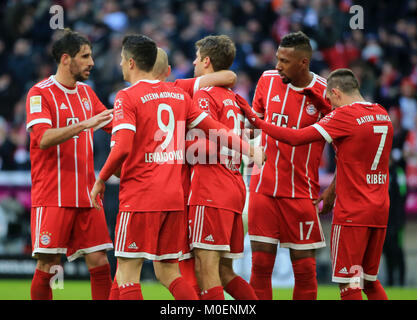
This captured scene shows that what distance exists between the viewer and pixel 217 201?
520cm

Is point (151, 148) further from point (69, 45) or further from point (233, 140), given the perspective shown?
point (69, 45)

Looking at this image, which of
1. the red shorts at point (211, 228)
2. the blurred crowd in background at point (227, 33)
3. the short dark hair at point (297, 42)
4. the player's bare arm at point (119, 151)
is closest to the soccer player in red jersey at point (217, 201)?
the red shorts at point (211, 228)

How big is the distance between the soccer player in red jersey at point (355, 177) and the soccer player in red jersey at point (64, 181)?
62.8 inches

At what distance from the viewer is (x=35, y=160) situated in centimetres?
552

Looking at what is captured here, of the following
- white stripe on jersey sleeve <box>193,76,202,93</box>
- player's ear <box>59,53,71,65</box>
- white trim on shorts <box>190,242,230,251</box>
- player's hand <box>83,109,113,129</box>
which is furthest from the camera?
player's ear <box>59,53,71,65</box>

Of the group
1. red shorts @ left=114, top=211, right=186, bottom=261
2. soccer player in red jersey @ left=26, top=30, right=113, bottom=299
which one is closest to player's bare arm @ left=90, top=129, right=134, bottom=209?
red shorts @ left=114, top=211, right=186, bottom=261

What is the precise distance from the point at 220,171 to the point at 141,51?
120 cm

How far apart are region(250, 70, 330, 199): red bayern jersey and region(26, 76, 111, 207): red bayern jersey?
5.25 feet

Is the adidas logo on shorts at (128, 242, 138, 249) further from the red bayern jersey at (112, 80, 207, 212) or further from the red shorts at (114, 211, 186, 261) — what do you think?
the red bayern jersey at (112, 80, 207, 212)

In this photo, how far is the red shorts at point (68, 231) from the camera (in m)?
5.36

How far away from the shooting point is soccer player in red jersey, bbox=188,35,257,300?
5156 millimetres

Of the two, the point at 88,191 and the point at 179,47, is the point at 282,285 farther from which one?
the point at 179,47

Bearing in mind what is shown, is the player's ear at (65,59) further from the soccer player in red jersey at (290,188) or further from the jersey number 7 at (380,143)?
the jersey number 7 at (380,143)

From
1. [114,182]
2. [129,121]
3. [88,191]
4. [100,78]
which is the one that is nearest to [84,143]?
[88,191]
